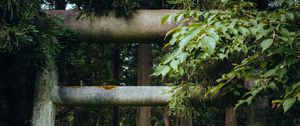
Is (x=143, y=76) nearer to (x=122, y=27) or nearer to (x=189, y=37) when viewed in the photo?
(x=122, y=27)

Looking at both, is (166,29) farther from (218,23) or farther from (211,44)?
(211,44)

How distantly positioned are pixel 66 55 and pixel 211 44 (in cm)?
340

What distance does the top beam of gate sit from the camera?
4844mm

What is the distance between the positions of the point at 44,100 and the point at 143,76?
20.6 ft

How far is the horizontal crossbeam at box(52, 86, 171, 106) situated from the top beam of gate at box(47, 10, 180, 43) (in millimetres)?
658

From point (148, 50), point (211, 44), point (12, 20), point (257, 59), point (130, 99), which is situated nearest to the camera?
point (211, 44)

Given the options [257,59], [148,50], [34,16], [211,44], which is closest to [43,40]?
[34,16]

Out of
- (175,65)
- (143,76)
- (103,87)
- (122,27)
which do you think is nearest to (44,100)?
(103,87)

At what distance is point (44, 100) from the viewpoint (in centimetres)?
473

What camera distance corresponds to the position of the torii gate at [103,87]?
15.3ft

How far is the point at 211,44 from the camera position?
2.01m

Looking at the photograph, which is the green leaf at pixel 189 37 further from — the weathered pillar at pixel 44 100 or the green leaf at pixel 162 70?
the weathered pillar at pixel 44 100

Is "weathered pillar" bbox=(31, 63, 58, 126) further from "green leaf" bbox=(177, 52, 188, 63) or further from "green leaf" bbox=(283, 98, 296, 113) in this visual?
"green leaf" bbox=(283, 98, 296, 113)

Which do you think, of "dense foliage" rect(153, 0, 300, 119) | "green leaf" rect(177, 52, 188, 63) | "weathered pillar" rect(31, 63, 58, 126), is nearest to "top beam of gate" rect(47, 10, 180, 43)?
"weathered pillar" rect(31, 63, 58, 126)
